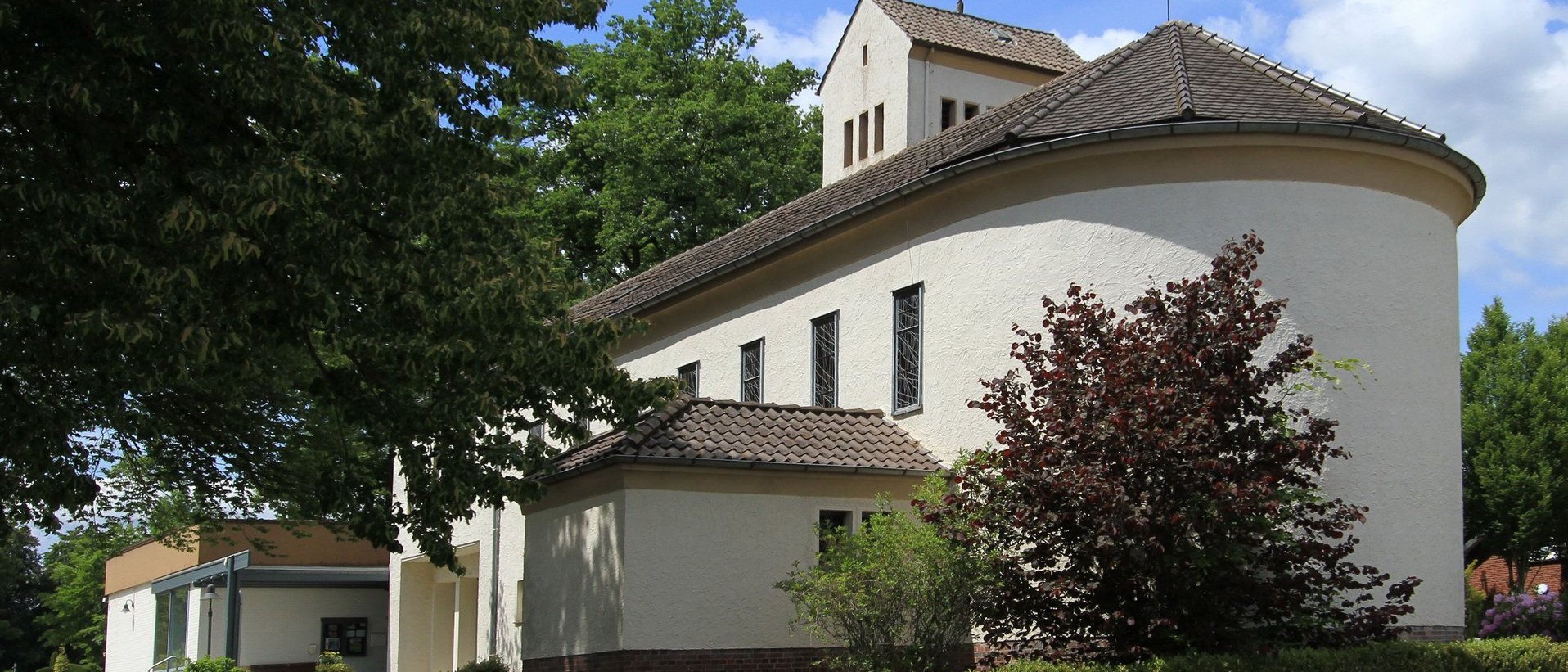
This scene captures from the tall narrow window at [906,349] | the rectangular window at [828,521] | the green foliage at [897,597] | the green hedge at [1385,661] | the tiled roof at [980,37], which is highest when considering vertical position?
the tiled roof at [980,37]

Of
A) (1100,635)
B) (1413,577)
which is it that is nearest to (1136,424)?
(1100,635)

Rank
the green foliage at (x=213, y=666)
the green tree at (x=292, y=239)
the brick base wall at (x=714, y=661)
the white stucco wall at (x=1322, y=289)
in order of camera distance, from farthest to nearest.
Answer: the green foliage at (x=213, y=666), the brick base wall at (x=714, y=661), the white stucco wall at (x=1322, y=289), the green tree at (x=292, y=239)

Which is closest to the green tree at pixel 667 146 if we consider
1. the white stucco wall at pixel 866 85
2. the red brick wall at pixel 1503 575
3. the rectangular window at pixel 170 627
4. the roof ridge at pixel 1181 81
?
the white stucco wall at pixel 866 85

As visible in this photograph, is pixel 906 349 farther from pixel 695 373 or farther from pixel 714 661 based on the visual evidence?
pixel 695 373

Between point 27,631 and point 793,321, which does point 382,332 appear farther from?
point 27,631

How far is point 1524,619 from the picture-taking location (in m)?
34.6

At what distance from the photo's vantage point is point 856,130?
33031 millimetres

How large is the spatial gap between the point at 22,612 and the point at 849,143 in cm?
6011

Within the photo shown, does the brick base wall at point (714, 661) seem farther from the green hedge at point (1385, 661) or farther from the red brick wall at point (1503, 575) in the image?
the red brick wall at point (1503, 575)

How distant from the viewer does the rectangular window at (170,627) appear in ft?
143

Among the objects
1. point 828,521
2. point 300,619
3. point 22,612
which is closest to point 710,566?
point 828,521

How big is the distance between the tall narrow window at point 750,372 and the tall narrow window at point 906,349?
4153 mm

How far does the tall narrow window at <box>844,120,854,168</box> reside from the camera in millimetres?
33219

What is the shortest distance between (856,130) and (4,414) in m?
20.2
